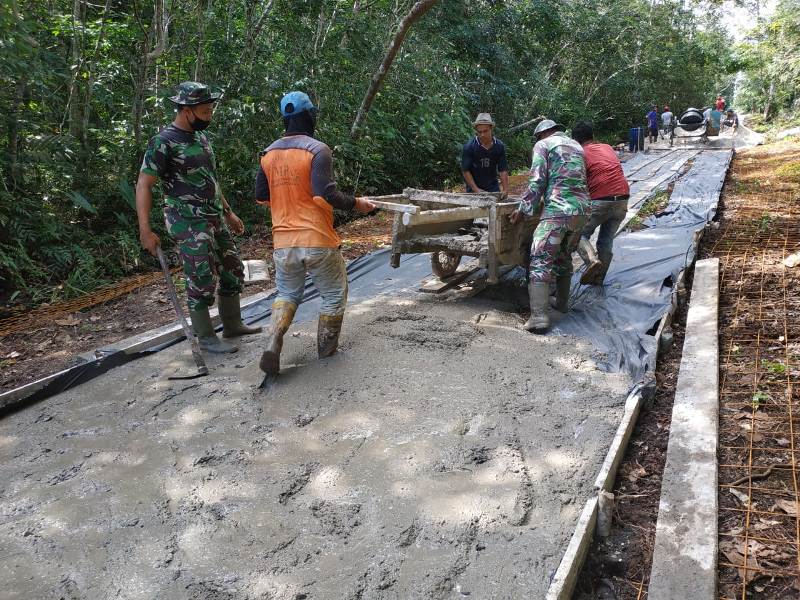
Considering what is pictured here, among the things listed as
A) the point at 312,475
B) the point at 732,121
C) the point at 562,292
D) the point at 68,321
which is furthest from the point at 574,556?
the point at 732,121

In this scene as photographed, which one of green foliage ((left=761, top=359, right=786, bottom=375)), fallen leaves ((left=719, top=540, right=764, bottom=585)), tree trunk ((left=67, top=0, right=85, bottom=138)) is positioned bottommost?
fallen leaves ((left=719, top=540, right=764, bottom=585))

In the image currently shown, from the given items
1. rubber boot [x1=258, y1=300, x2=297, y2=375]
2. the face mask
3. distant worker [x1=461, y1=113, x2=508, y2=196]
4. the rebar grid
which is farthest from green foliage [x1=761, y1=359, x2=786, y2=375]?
the face mask

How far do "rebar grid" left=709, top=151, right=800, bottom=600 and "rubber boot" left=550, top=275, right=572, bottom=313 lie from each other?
3.82 feet

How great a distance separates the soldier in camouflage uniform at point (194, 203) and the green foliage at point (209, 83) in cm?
221

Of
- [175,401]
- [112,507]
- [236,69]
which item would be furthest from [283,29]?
[112,507]

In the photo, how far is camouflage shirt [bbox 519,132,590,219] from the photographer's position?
14.6 feet

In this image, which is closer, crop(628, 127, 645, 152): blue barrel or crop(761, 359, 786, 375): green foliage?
crop(761, 359, 786, 375): green foliage

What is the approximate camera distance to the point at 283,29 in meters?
8.94

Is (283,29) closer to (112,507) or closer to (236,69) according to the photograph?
(236,69)

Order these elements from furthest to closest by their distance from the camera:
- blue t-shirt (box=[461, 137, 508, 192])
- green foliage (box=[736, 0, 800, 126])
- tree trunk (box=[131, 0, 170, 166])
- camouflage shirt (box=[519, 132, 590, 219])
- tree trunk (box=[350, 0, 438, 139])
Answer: green foliage (box=[736, 0, 800, 126]), tree trunk (box=[350, 0, 438, 139]), tree trunk (box=[131, 0, 170, 166]), blue t-shirt (box=[461, 137, 508, 192]), camouflage shirt (box=[519, 132, 590, 219])

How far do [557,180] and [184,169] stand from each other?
2.65 meters

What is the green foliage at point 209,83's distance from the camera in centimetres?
582

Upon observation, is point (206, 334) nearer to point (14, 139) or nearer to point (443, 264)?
point (443, 264)

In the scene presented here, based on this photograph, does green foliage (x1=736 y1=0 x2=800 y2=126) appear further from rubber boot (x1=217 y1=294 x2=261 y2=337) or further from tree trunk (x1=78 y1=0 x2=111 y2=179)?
rubber boot (x1=217 y1=294 x2=261 y2=337)
